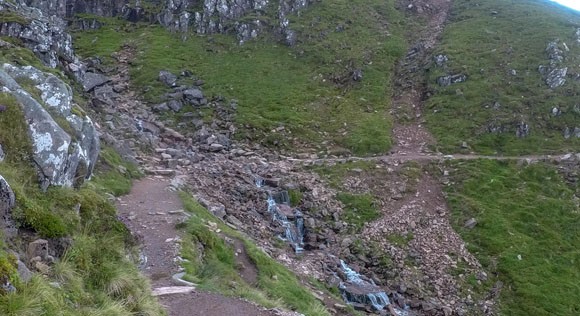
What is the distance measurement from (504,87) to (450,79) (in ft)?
20.0

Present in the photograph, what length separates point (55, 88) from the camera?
18.2 meters

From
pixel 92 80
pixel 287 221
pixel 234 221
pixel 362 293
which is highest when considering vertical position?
pixel 92 80

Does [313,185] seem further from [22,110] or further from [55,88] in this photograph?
[22,110]

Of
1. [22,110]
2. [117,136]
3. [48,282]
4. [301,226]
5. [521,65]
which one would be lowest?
[301,226]

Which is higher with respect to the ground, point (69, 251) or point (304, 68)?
point (304, 68)

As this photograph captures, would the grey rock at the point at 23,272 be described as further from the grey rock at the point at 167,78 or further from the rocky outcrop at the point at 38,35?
the grey rock at the point at 167,78

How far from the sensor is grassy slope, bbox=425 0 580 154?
50750 millimetres

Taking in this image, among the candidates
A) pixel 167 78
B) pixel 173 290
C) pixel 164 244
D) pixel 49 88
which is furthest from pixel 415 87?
pixel 173 290

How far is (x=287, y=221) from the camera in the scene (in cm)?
3306

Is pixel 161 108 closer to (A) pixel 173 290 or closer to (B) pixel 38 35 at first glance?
(B) pixel 38 35

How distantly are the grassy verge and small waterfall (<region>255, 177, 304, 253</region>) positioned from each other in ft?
20.9

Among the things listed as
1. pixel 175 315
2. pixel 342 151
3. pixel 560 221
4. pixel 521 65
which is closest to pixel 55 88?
pixel 175 315

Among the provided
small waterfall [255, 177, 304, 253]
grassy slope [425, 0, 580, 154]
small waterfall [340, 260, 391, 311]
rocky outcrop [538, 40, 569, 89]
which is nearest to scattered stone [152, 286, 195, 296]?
small waterfall [340, 260, 391, 311]

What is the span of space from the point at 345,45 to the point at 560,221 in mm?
39949
